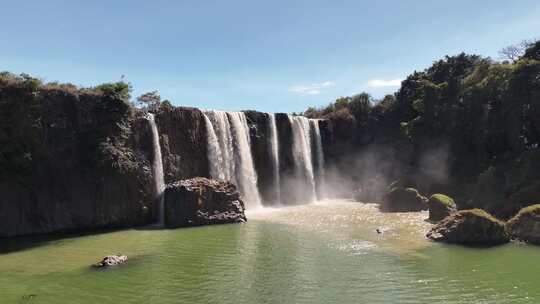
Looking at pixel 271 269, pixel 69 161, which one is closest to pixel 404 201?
pixel 271 269

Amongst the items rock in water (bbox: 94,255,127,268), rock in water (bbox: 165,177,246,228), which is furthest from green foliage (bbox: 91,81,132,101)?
rock in water (bbox: 94,255,127,268)

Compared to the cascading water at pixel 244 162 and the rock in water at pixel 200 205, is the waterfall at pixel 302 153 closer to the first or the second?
the cascading water at pixel 244 162

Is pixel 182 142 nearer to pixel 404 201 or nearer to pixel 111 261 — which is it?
pixel 111 261

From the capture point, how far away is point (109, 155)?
104 feet

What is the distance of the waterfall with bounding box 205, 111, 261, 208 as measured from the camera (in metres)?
39.3

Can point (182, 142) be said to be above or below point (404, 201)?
above

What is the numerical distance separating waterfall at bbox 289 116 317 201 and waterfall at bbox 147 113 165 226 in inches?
644

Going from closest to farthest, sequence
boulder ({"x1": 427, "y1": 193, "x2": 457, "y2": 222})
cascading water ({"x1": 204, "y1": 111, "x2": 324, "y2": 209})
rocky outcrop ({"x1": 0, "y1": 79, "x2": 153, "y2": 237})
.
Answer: rocky outcrop ({"x1": 0, "y1": 79, "x2": 153, "y2": 237}) < boulder ({"x1": 427, "y1": 193, "x2": 457, "y2": 222}) < cascading water ({"x1": 204, "y1": 111, "x2": 324, "y2": 209})

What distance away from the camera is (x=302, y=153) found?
1890 inches

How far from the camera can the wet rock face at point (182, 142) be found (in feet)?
120

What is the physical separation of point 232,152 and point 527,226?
24816 millimetres

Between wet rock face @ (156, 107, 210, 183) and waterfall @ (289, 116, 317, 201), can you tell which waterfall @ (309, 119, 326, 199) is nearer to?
Result: waterfall @ (289, 116, 317, 201)

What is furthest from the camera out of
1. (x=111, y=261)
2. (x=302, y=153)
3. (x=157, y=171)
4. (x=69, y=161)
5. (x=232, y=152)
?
(x=302, y=153)

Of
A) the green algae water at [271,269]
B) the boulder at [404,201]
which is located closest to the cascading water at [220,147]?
the green algae water at [271,269]
